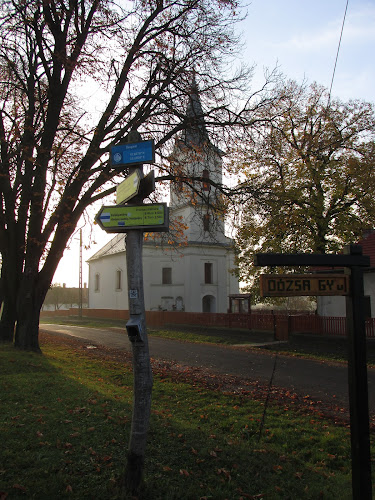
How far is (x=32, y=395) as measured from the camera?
285 inches

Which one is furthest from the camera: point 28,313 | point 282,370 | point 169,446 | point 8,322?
→ point 8,322

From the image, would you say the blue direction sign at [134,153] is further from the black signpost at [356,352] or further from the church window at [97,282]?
the church window at [97,282]

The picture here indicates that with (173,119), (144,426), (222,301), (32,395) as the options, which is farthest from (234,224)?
(222,301)

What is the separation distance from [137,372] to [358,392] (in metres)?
2.02

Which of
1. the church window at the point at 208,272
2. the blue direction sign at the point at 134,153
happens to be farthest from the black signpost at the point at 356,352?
the church window at the point at 208,272

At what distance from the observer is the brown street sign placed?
12.1 ft

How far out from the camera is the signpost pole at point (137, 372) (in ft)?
12.8

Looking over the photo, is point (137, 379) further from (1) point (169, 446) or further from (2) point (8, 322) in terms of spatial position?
(2) point (8, 322)

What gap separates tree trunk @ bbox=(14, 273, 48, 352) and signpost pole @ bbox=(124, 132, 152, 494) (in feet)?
34.1

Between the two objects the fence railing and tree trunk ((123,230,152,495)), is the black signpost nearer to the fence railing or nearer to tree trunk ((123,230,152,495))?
tree trunk ((123,230,152,495))

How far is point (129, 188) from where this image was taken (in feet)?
14.1

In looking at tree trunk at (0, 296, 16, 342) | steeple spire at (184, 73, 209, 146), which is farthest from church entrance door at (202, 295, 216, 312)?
steeple spire at (184, 73, 209, 146)

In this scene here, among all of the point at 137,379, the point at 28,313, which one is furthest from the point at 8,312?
the point at 137,379

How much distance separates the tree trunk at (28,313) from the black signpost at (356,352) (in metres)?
11.3
